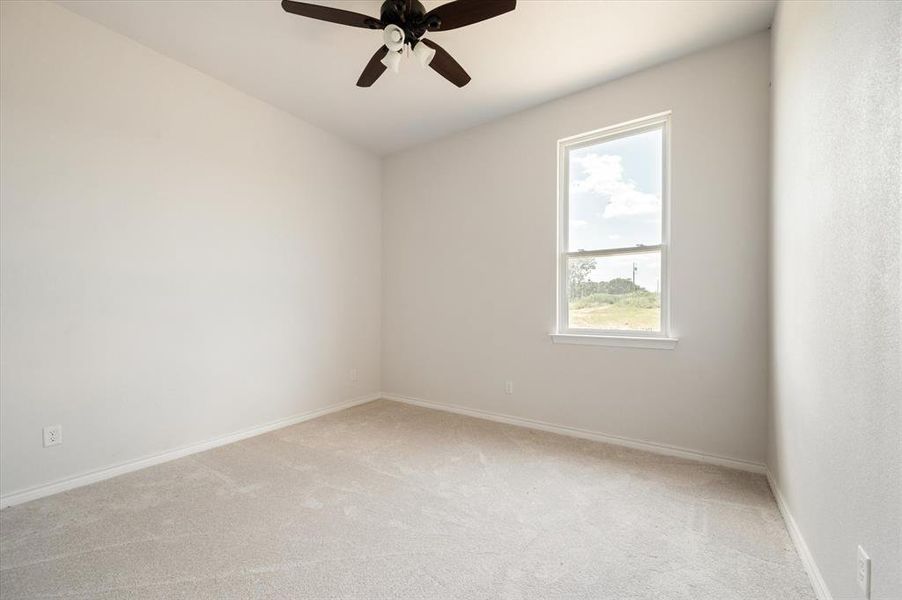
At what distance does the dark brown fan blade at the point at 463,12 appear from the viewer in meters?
1.93

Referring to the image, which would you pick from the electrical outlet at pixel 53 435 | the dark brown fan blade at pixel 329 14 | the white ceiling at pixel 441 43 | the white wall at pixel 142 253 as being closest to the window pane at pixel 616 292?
the white ceiling at pixel 441 43

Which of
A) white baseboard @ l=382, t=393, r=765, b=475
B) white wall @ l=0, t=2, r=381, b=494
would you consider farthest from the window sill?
white wall @ l=0, t=2, r=381, b=494

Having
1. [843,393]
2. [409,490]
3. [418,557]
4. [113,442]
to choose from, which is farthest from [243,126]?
[843,393]

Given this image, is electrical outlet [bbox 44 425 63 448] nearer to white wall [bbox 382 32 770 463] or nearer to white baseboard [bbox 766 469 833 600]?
white wall [bbox 382 32 770 463]

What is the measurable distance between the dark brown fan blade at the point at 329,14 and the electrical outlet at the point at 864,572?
2.88 metres

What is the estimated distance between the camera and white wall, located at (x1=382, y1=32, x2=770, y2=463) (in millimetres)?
2641

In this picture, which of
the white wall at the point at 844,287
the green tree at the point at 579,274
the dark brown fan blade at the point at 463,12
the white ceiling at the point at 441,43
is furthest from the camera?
the green tree at the point at 579,274

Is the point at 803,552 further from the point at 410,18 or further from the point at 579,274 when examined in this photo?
the point at 410,18

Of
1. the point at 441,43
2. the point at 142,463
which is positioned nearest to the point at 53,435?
the point at 142,463

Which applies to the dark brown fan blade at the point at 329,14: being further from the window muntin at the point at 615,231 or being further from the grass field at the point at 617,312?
the grass field at the point at 617,312

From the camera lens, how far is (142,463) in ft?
8.95

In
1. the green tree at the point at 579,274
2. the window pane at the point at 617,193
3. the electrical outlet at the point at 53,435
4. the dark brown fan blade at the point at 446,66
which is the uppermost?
the dark brown fan blade at the point at 446,66

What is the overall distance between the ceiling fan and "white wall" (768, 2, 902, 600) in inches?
54.2

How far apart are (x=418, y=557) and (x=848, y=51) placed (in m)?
2.50
